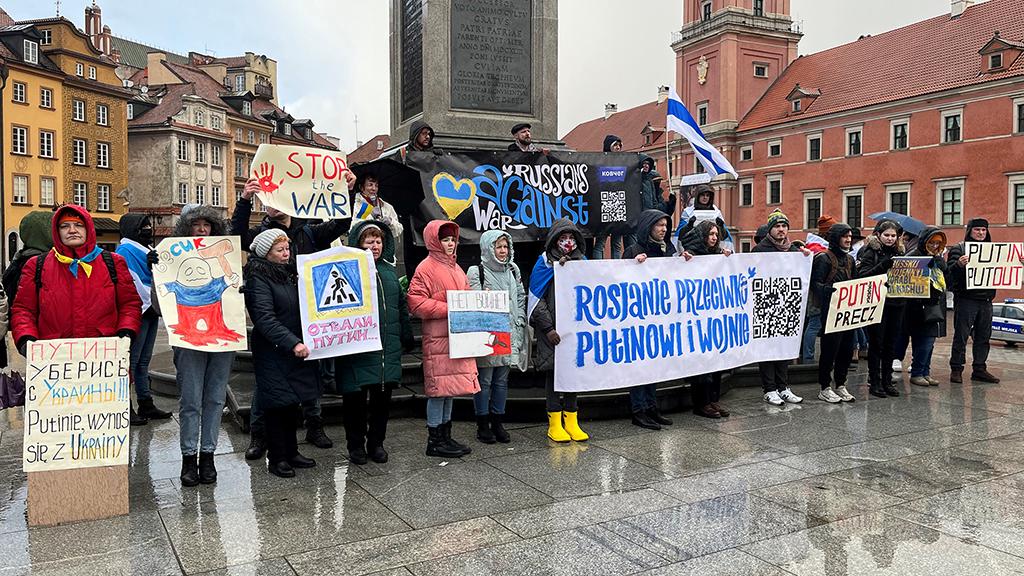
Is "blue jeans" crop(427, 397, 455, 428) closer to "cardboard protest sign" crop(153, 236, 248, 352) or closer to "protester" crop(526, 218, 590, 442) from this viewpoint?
"protester" crop(526, 218, 590, 442)

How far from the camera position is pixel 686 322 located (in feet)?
25.3

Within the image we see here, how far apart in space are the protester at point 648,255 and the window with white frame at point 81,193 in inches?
2094

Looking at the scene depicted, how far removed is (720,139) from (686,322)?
5912cm

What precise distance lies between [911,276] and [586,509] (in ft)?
20.5

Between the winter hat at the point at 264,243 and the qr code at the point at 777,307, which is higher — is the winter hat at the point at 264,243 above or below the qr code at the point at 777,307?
above

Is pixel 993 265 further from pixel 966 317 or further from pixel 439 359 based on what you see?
pixel 439 359

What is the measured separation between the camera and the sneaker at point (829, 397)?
843cm

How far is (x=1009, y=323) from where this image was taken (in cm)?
2162

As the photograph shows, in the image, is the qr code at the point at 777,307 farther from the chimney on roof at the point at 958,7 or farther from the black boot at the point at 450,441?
the chimney on roof at the point at 958,7

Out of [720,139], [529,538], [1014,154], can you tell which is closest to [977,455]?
[529,538]

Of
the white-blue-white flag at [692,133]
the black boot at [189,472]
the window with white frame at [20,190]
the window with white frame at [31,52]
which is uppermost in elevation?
the window with white frame at [31,52]

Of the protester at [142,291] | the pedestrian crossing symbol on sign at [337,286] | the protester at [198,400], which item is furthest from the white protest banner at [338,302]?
the protester at [142,291]

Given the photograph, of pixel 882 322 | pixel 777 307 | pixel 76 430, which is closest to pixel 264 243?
pixel 76 430

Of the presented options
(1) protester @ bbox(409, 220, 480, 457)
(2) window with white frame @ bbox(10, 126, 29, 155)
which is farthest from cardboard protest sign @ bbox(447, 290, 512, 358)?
(2) window with white frame @ bbox(10, 126, 29, 155)
